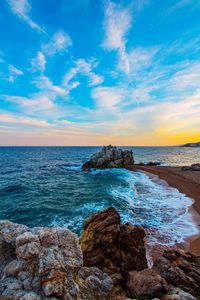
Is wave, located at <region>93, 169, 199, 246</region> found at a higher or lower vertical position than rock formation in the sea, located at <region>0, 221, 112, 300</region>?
lower

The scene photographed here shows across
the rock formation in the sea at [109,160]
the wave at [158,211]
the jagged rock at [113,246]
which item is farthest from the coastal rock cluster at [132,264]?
the rock formation in the sea at [109,160]

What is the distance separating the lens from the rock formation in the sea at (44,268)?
4.43m

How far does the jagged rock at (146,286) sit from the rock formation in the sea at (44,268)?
111 centimetres

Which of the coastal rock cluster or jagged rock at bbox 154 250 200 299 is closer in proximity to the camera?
the coastal rock cluster

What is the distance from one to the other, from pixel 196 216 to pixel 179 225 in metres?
2.91

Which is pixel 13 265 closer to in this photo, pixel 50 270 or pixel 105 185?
pixel 50 270

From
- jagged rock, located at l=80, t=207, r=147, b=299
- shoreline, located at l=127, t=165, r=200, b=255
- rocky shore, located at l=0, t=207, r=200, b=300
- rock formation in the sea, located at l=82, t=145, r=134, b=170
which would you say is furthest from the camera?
rock formation in the sea, located at l=82, t=145, r=134, b=170

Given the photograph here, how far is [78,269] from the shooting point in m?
5.27

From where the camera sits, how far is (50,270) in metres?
4.66

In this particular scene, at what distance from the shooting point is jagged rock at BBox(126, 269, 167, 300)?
5906 mm

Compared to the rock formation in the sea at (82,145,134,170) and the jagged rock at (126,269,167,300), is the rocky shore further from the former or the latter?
the rock formation in the sea at (82,145,134,170)

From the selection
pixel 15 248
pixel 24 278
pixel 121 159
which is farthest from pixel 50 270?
pixel 121 159

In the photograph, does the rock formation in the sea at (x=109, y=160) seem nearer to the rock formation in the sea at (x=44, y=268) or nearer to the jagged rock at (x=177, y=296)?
the rock formation in the sea at (x=44, y=268)

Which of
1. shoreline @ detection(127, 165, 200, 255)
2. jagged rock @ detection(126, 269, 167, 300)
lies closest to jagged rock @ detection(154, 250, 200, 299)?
jagged rock @ detection(126, 269, 167, 300)
